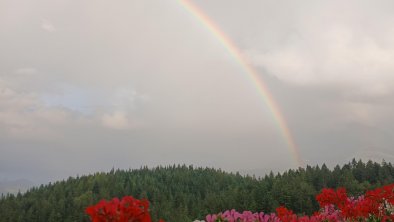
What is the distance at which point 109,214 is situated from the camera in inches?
219

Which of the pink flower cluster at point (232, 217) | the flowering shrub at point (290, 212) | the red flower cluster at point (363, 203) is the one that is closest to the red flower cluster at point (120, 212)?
the flowering shrub at point (290, 212)

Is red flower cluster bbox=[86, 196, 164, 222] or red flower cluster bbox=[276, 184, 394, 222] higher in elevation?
red flower cluster bbox=[86, 196, 164, 222]

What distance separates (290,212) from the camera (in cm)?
956

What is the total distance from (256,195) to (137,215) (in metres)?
187

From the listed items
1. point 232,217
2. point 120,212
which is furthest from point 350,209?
point 120,212

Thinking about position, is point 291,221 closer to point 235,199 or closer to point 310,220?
point 310,220

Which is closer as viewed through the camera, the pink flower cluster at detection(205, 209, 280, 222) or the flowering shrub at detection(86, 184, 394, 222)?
the flowering shrub at detection(86, 184, 394, 222)

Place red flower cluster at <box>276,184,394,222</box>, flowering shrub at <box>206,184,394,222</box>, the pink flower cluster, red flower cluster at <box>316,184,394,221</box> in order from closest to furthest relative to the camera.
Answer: the pink flower cluster, flowering shrub at <box>206,184,394,222</box>, red flower cluster at <box>276,184,394,222</box>, red flower cluster at <box>316,184,394,221</box>

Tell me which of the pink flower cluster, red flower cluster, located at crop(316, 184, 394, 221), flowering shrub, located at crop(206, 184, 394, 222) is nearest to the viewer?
the pink flower cluster

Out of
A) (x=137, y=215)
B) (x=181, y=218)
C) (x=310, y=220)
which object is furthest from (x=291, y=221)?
(x=181, y=218)

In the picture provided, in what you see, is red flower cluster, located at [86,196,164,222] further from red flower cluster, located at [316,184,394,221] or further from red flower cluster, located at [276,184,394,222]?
Result: red flower cluster, located at [316,184,394,221]

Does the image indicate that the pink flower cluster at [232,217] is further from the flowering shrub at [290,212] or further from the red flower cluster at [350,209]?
the red flower cluster at [350,209]

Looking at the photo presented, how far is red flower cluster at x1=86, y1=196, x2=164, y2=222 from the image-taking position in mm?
5491

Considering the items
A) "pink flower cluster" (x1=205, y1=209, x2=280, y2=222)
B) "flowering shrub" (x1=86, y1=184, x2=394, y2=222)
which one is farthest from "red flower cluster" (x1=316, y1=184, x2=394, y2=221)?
"pink flower cluster" (x1=205, y1=209, x2=280, y2=222)
